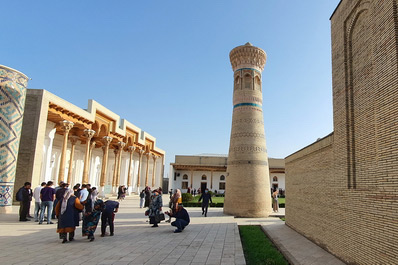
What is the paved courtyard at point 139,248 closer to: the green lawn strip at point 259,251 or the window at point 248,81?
the green lawn strip at point 259,251

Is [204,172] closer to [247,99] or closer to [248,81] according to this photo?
[248,81]

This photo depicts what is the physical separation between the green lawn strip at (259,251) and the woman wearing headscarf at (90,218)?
3647 mm

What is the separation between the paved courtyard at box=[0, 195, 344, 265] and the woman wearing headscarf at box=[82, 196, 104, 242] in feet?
0.67

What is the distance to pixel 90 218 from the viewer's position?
22.6 ft

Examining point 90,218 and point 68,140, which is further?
point 68,140

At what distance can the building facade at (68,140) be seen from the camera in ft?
44.4

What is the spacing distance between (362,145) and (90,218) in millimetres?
6256

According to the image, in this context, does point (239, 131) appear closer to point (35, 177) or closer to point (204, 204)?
point (204, 204)

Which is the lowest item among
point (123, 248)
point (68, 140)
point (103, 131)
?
point (123, 248)

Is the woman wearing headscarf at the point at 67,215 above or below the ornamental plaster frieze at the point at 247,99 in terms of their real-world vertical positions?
below

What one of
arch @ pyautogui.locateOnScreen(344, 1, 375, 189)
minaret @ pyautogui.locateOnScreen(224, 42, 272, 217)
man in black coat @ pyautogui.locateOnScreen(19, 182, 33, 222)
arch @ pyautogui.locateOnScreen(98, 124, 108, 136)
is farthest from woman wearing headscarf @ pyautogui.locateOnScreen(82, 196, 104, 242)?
arch @ pyautogui.locateOnScreen(98, 124, 108, 136)

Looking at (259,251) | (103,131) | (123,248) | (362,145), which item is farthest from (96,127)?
(362,145)

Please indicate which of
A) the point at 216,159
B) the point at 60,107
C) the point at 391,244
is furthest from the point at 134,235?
the point at 216,159

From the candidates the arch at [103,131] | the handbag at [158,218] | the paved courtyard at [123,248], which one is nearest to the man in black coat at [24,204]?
the paved courtyard at [123,248]
